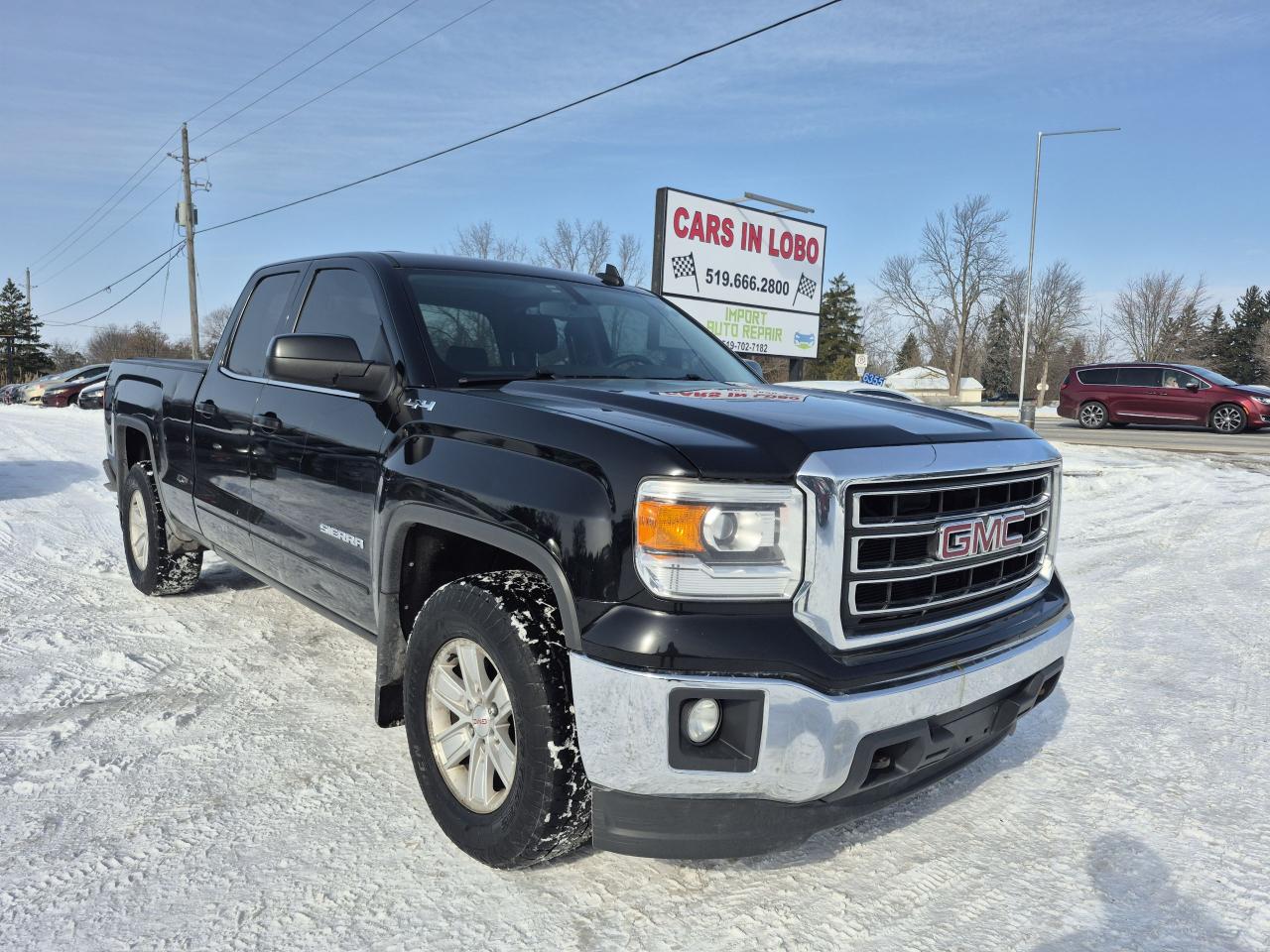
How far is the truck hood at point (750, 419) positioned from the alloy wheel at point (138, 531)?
3.31 meters

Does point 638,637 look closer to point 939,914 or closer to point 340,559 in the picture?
point 939,914

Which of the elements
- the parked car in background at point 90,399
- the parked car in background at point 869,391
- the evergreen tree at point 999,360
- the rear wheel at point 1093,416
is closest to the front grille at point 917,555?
the parked car in background at point 869,391

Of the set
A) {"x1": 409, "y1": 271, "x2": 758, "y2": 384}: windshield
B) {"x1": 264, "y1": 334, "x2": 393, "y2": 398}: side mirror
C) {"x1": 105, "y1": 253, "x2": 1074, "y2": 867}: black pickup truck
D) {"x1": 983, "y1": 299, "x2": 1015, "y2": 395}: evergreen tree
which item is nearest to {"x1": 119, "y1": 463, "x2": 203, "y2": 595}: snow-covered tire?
{"x1": 105, "y1": 253, "x2": 1074, "y2": 867}: black pickup truck

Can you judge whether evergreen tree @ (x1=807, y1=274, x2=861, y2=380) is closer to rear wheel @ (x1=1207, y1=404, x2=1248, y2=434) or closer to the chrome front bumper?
rear wheel @ (x1=1207, y1=404, x2=1248, y2=434)

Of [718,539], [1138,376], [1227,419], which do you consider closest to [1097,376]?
[1138,376]

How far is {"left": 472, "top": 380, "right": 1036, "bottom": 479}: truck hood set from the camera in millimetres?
2182

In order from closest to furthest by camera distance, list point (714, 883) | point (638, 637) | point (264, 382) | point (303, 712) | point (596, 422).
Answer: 1. point (638, 637)
2. point (596, 422)
3. point (714, 883)
4. point (303, 712)
5. point (264, 382)

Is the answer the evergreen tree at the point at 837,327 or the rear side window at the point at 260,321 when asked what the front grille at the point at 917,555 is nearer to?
the rear side window at the point at 260,321

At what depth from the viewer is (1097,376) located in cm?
2175

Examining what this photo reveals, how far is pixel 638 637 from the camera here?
6.81ft

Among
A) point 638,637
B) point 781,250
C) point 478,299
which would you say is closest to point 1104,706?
point 638,637

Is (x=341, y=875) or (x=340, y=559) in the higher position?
(x=340, y=559)

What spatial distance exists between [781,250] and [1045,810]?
51.8ft

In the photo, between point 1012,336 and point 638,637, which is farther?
point 1012,336
